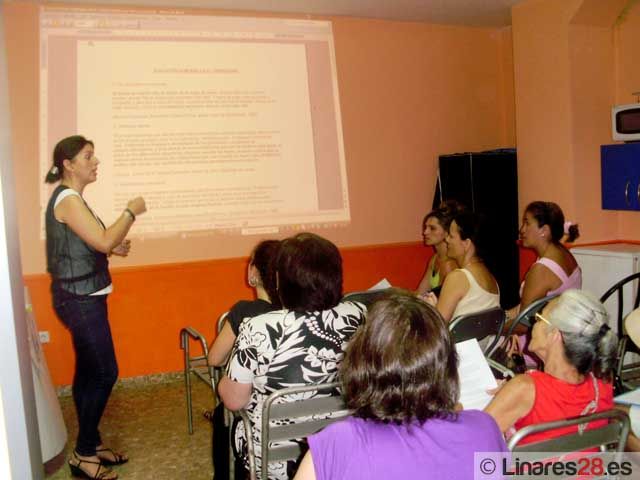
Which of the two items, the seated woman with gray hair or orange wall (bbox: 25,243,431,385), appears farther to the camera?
orange wall (bbox: 25,243,431,385)

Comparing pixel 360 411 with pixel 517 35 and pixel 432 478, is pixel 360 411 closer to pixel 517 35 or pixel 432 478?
pixel 432 478

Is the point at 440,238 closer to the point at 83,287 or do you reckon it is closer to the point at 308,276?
the point at 308,276

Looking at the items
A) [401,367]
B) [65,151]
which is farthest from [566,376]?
[65,151]

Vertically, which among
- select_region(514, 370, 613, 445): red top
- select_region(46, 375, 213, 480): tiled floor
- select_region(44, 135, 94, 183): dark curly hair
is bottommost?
select_region(46, 375, 213, 480): tiled floor

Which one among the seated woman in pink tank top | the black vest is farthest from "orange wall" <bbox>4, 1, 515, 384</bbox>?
the seated woman in pink tank top

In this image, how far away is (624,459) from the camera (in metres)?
1.44

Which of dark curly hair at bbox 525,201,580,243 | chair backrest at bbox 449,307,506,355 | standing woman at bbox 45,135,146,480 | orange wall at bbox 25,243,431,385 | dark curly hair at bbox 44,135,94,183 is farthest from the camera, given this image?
orange wall at bbox 25,243,431,385

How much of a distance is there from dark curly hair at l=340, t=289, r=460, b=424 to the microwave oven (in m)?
3.34

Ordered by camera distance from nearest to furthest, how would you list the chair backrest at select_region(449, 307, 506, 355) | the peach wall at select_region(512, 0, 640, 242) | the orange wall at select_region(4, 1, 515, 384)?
→ the chair backrest at select_region(449, 307, 506, 355) < the orange wall at select_region(4, 1, 515, 384) < the peach wall at select_region(512, 0, 640, 242)

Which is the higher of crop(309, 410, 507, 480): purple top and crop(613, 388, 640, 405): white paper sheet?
crop(309, 410, 507, 480): purple top

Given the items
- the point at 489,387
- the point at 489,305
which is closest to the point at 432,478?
the point at 489,387

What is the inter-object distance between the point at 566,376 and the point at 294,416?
76 centimetres

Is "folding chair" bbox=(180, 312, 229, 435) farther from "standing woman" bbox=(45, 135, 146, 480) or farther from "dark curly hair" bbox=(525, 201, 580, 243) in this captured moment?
"dark curly hair" bbox=(525, 201, 580, 243)

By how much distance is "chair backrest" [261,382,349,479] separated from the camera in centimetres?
165
